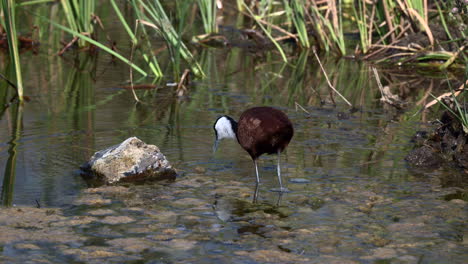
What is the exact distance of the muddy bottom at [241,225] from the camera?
14.0ft

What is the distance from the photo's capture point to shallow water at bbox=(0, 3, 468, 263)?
14.3ft

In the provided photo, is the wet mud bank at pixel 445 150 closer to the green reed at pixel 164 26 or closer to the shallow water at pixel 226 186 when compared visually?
the shallow water at pixel 226 186

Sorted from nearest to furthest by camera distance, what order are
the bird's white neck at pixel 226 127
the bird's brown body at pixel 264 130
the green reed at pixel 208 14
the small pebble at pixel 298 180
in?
1. the bird's brown body at pixel 264 130
2. the small pebble at pixel 298 180
3. the bird's white neck at pixel 226 127
4. the green reed at pixel 208 14

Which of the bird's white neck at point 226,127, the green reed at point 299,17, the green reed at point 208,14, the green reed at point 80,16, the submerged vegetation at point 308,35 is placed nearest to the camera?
the bird's white neck at point 226,127

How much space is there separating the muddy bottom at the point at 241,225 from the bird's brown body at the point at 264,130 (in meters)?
0.30

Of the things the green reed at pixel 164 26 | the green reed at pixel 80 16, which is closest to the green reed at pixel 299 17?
the green reed at pixel 164 26

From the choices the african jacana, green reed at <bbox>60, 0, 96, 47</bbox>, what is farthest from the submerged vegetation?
the african jacana

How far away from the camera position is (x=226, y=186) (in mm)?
5523

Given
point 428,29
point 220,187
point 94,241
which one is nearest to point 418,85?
point 428,29

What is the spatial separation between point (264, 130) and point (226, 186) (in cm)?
50

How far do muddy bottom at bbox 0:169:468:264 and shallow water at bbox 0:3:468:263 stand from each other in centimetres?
1

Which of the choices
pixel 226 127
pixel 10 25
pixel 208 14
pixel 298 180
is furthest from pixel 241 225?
pixel 208 14

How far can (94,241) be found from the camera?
4.43 meters

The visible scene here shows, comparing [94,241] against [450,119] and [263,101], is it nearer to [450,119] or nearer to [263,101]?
[450,119]
